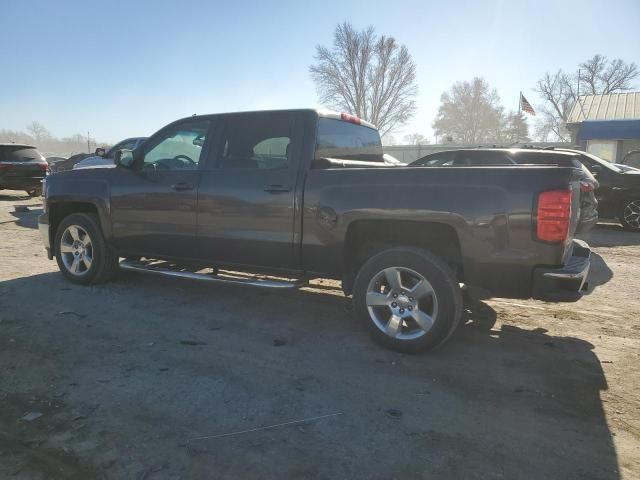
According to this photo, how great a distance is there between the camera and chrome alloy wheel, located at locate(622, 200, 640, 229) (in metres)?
9.62

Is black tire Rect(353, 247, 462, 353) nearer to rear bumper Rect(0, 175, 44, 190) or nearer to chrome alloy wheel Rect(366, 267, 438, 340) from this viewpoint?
chrome alloy wheel Rect(366, 267, 438, 340)

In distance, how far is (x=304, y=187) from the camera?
3.96 metres

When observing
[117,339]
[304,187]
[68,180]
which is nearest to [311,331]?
[304,187]

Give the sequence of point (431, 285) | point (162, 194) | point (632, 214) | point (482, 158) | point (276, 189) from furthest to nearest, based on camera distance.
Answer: point (632, 214) < point (482, 158) < point (162, 194) < point (276, 189) < point (431, 285)

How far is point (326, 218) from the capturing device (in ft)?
12.6

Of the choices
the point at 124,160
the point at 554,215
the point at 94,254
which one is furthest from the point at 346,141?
the point at 94,254

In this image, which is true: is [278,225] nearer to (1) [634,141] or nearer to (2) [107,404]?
(2) [107,404]

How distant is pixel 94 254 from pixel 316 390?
349 cm

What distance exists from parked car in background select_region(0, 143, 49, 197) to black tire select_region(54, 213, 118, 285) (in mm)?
10756

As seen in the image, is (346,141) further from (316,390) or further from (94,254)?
(94,254)

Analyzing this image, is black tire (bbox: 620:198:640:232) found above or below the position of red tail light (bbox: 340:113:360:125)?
below

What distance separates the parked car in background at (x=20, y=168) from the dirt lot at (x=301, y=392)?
11324 millimetres

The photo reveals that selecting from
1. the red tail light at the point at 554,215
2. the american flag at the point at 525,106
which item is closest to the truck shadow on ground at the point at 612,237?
the red tail light at the point at 554,215

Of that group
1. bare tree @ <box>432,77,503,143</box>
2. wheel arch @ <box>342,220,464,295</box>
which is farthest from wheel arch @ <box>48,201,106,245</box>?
bare tree @ <box>432,77,503,143</box>
